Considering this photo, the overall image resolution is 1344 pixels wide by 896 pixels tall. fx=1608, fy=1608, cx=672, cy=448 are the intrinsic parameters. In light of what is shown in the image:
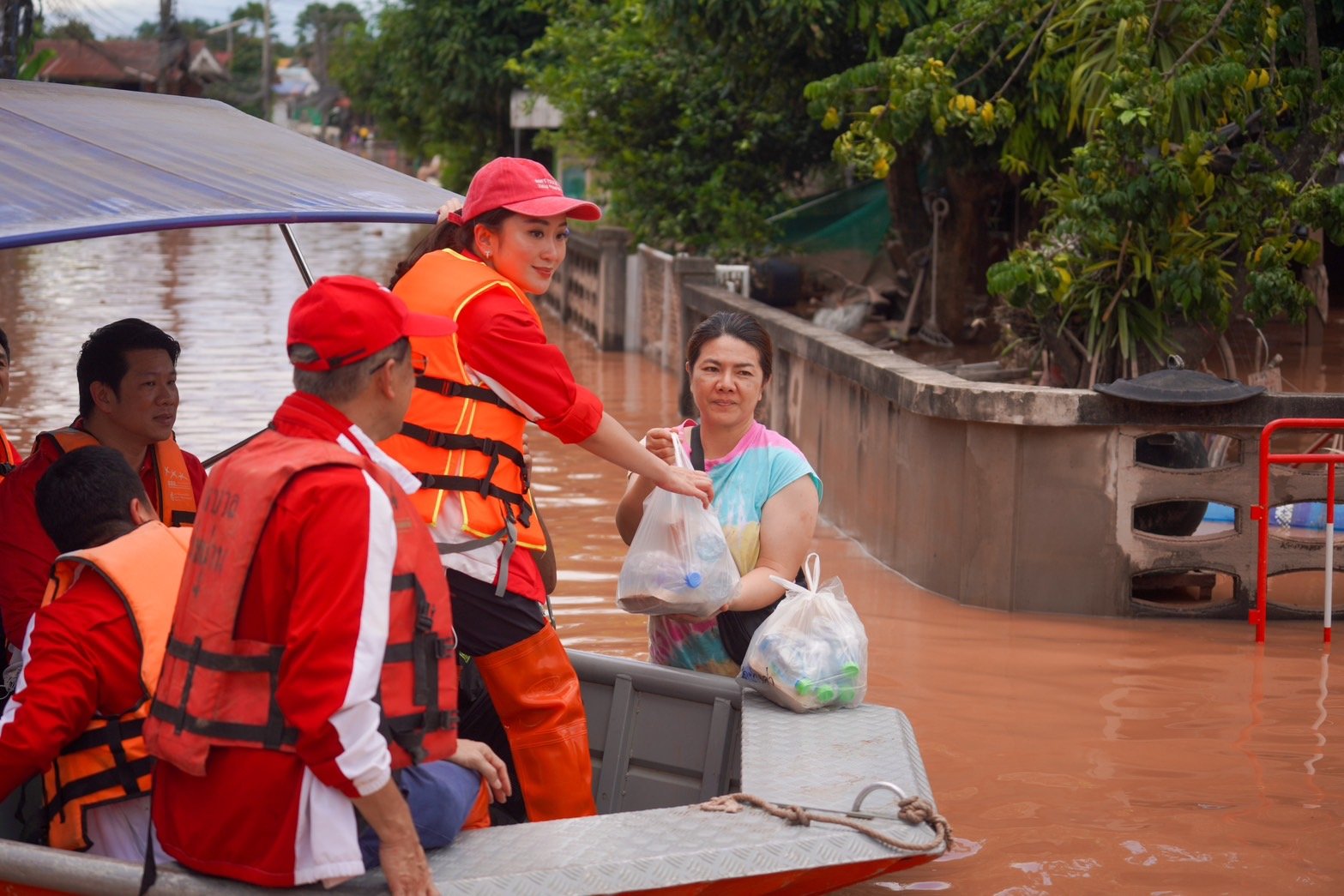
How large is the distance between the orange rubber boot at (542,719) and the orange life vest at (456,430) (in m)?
0.31

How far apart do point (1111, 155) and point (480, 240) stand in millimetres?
5340

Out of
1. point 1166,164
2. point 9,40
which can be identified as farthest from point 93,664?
point 1166,164

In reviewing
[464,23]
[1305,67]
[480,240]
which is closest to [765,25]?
[1305,67]

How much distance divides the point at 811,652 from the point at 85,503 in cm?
189

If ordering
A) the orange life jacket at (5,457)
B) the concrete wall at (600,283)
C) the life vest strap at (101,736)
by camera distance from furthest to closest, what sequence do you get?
1. the concrete wall at (600,283)
2. the orange life jacket at (5,457)
3. the life vest strap at (101,736)

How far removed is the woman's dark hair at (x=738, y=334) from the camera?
4828mm

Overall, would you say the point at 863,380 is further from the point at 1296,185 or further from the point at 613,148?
the point at 613,148

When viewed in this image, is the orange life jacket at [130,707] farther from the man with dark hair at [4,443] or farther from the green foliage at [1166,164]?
the green foliage at [1166,164]

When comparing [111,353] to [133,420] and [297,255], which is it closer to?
[133,420]

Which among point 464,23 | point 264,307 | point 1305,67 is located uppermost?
point 464,23

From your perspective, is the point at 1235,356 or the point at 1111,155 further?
the point at 1235,356

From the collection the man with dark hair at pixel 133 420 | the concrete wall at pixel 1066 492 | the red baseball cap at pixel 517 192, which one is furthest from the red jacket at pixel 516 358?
the concrete wall at pixel 1066 492

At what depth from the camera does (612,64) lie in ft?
54.3

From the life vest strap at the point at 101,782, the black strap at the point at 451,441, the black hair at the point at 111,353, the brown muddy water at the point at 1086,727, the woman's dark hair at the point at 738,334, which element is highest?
the woman's dark hair at the point at 738,334
